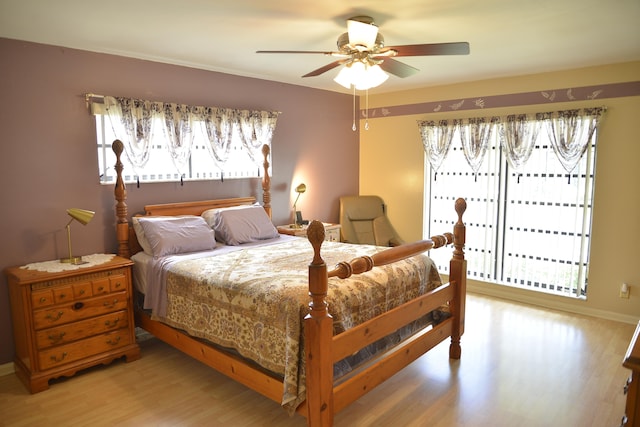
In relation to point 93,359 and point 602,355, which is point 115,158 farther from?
point 602,355

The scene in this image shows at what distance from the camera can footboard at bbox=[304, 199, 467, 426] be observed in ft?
6.92

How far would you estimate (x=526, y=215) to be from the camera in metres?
4.68

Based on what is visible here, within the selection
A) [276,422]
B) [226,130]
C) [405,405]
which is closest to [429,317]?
[405,405]

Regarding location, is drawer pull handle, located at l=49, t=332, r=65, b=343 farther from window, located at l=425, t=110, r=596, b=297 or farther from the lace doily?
window, located at l=425, t=110, r=596, b=297

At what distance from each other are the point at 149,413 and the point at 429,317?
2041mm

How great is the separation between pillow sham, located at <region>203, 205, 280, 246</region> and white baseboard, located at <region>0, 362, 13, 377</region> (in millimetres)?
1801

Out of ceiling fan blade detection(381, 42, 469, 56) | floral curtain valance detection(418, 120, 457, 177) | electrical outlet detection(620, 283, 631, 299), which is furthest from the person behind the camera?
floral curtain valance detection(418, 120, 457, 177)

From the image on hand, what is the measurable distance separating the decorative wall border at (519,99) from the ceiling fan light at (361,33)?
103 inches

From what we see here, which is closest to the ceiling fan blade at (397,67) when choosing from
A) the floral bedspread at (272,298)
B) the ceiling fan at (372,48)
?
the ceiling fan at (372,48)

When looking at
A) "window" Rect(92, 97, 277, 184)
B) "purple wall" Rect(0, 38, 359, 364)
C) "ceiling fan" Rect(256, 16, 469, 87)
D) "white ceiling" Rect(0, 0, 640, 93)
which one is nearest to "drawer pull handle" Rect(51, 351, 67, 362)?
"purple wall" Rect(0, 38, 359, 364)

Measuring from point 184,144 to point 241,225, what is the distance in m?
0.91

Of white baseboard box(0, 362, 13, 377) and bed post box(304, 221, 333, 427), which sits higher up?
bed post box(304, 221, 333, 427)

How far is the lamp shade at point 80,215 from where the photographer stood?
3119mm

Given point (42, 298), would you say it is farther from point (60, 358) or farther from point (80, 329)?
point (60, 358)
